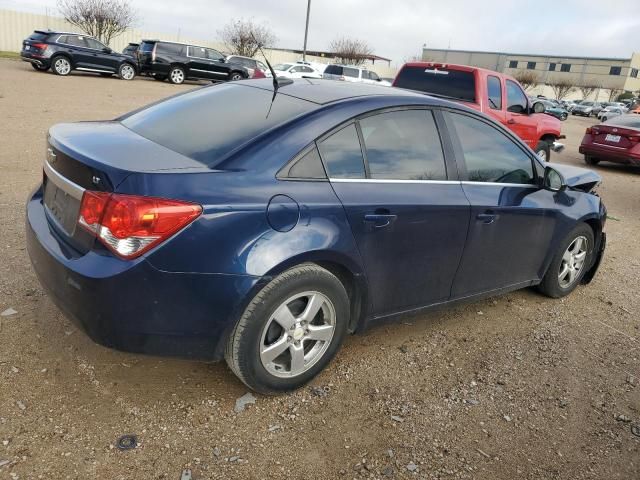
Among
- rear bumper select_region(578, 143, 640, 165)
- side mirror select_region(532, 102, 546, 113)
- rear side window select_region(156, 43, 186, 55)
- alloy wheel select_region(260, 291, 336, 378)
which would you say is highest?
rear side window select_region(156, 43, 186, 55)

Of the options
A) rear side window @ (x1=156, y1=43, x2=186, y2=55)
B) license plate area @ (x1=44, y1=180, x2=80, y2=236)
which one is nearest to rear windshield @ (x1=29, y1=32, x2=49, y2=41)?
rear side window @ (x1=156, y1=43, x2=186, y2=55)

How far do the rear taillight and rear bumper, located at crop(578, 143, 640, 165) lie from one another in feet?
40.2

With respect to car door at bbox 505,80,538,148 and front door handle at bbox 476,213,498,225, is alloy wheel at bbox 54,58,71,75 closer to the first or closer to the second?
car door at bbox 505,80,538,148

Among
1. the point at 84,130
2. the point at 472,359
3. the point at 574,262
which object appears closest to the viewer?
the point at 84,130

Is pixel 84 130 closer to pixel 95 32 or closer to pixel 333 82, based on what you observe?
pixel 333 82

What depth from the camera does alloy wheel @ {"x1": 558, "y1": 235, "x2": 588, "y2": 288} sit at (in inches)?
176

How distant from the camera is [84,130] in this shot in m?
3.04

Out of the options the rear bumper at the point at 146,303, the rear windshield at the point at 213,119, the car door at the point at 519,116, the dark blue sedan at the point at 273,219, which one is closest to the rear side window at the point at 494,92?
the car door at the point at 519,116

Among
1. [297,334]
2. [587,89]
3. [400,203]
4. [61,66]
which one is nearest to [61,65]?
[61,66]

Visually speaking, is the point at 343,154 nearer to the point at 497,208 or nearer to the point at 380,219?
the point at 380,219

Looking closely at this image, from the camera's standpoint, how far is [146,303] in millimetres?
2346

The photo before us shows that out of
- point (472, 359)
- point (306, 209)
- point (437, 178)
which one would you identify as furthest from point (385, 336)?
point (306, 209)

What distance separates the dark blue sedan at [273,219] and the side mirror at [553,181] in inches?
7.2

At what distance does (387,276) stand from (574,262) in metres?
2.33
